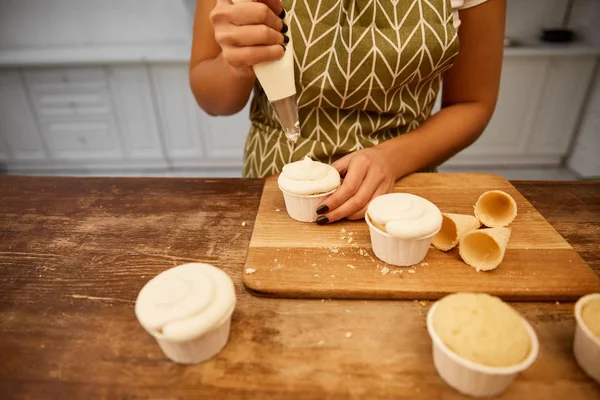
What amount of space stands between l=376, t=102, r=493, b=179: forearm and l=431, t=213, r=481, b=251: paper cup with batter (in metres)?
0.25

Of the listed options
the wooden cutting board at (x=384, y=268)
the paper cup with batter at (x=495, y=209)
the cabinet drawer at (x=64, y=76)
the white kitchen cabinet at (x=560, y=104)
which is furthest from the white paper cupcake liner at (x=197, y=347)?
the white kitchen cabinet at (x=560, y=104)

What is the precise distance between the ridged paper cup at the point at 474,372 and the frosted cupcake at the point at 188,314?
317mm

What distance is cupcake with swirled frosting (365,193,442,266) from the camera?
737 mm

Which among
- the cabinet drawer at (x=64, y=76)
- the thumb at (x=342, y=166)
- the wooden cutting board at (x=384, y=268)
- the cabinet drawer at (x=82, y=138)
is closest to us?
the wooden cutting board at (x=384, y=268)

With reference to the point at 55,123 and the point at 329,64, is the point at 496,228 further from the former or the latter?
the point at 55,123

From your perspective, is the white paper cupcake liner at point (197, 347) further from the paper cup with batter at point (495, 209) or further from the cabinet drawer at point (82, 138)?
the cabinet drawer at point (82, 138)

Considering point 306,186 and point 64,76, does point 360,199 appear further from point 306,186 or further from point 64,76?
point 64,76

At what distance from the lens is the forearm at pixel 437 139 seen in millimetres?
1085

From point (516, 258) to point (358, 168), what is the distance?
1.27 feet

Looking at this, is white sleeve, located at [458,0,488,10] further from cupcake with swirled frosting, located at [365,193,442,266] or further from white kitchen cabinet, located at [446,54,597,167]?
white kitchen cabinet, located at [446,54,597,167]

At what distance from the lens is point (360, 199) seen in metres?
0.91

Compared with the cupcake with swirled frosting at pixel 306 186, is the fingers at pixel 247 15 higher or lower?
higher

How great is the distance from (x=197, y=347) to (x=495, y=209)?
0.71 m

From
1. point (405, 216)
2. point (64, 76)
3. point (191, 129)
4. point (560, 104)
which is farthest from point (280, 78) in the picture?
point (560, 104)
